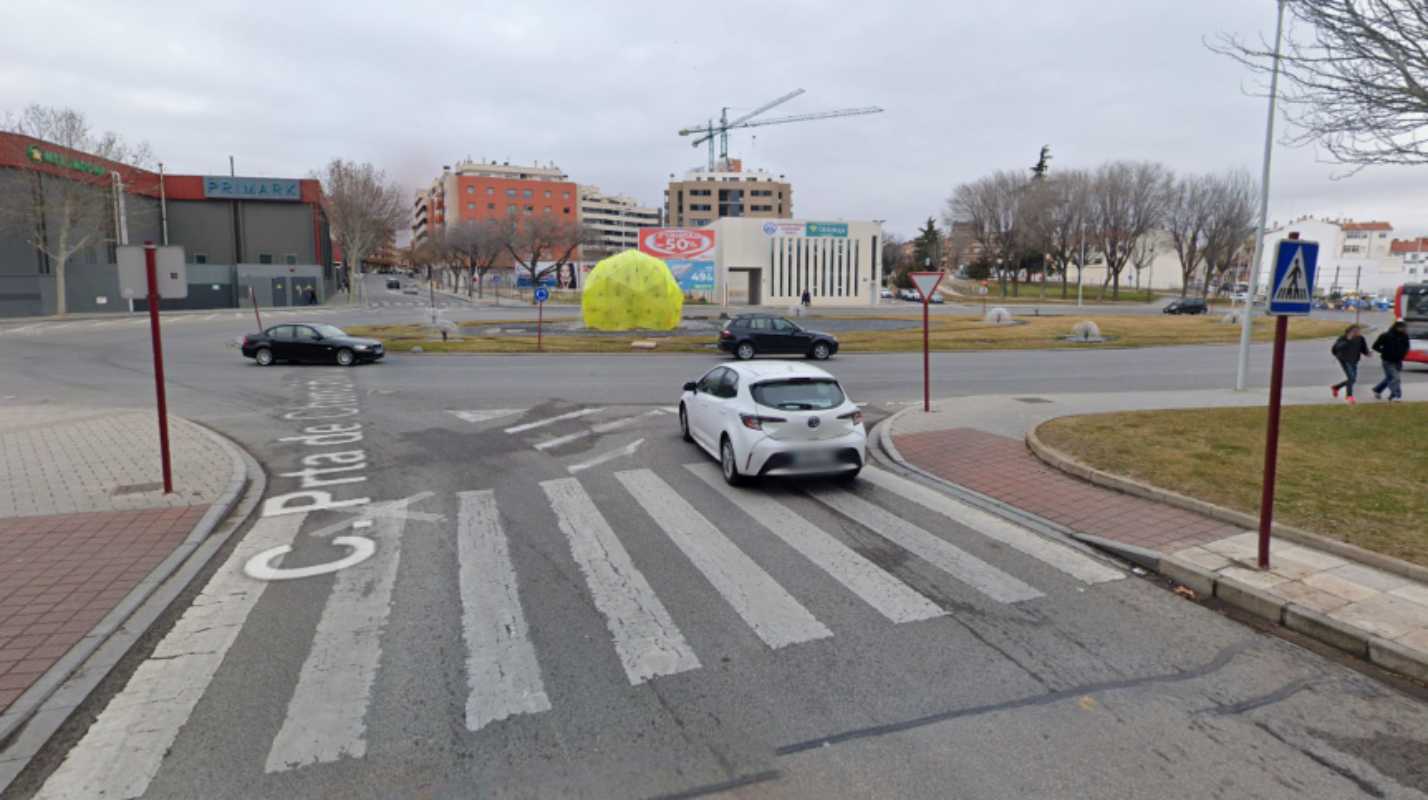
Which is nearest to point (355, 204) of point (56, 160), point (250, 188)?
point (250, 188)

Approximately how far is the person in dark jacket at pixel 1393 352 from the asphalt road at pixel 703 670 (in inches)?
478

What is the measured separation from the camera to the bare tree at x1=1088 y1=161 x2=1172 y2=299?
66.7 meters

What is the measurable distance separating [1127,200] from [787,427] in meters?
71.0

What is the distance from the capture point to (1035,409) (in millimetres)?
13594

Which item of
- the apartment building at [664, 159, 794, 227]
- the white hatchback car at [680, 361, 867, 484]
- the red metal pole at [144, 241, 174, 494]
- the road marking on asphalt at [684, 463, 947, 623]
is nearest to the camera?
the road marking on asphalt at [684, 463, 947, 623]

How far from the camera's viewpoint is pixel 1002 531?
23.5 ft

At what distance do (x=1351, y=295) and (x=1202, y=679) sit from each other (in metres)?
112

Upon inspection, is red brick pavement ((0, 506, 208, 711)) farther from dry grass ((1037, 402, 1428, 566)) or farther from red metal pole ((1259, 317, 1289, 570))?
dry grass ((1037, 402, 1428, 566))

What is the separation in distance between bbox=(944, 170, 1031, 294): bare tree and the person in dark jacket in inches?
2408

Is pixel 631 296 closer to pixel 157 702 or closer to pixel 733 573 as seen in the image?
pixel 733 573

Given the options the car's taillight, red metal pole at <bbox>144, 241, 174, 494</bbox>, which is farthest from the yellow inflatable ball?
red metal pole at <bbox>144, 241, 174, 494</bbox>

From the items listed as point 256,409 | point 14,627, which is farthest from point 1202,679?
point 256,409

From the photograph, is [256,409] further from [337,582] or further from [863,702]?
[863,702]

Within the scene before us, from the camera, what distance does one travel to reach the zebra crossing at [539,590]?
3902 mm
